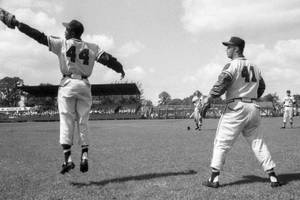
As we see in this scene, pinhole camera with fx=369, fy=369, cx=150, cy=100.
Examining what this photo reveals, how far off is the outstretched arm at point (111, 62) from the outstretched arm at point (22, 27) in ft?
3.16

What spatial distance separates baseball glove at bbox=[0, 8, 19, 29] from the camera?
577 centimetres

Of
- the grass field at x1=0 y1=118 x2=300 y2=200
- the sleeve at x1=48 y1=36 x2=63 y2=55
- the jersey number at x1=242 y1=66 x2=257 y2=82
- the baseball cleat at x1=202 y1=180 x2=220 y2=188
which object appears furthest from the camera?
the sleeve at x1=48 y1=36 x2=63 y2=55

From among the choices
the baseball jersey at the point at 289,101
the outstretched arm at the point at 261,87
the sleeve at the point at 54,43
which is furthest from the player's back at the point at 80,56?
the baseball jersey at the point at 289,101

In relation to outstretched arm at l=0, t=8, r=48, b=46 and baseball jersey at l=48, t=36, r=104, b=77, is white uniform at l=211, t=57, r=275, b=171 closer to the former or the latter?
baseball jersey at l=48, t=36, r=104, b=77

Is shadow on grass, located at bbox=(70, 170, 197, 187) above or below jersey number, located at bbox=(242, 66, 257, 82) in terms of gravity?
below

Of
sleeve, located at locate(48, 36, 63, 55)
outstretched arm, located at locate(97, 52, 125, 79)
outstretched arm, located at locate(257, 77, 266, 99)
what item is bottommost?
outstretched arm, located at locate(257, 77, 266, 99)

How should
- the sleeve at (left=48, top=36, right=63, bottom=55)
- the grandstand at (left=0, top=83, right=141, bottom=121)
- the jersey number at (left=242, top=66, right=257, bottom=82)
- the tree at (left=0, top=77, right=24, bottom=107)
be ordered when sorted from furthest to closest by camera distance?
1. the tree at (left=0, top=77, right=24, bottom=107)
2. the grandstand at (left=0, top=83, right=141, bottom=121)
3. the sleeve at (left=48, top=36, right=63, bottom=55)
4. the jersey number at (left=242, top=66, right=257, bottom=82)

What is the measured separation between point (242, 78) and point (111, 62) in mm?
2254

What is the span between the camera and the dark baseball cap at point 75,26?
610 centimetres

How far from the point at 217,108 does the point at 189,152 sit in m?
48.5

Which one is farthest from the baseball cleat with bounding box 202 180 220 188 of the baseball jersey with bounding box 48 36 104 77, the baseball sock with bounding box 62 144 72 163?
the baseball jersey with bounding box 48 36 104 77

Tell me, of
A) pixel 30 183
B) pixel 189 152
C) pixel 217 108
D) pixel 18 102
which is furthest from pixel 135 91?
pixel 18 102

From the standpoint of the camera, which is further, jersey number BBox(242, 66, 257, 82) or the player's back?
the player's back

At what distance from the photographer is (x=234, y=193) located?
493cm
